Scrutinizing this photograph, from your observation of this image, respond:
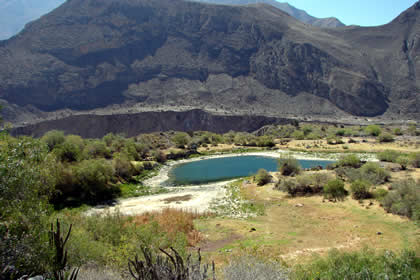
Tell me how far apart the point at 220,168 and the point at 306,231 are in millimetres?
30196

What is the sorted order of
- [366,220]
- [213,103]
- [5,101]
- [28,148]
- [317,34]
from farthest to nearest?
[317,34], [213,103], [5,101], [366,220], [28,148]

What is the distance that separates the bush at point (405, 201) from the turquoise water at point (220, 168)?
720 inches

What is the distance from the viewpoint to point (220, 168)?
45000 millimetres

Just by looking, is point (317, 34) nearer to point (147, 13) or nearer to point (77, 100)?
point (147, 13)

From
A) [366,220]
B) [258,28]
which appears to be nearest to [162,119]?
[258,28]

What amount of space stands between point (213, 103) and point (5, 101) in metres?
68.0

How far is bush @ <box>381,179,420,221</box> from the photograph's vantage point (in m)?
14.9

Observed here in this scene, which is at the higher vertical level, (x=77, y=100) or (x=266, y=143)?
(x=77, y=100)

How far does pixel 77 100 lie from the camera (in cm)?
10944

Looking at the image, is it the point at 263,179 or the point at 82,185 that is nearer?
the point at 82,185

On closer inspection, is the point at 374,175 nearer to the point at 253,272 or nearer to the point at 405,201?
the point at 405,201

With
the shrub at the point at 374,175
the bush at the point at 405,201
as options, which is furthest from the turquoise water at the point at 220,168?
the bush at the point at 405,201

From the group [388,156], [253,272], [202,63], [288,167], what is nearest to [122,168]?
[288,167]

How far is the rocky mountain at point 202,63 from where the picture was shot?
336 ft
